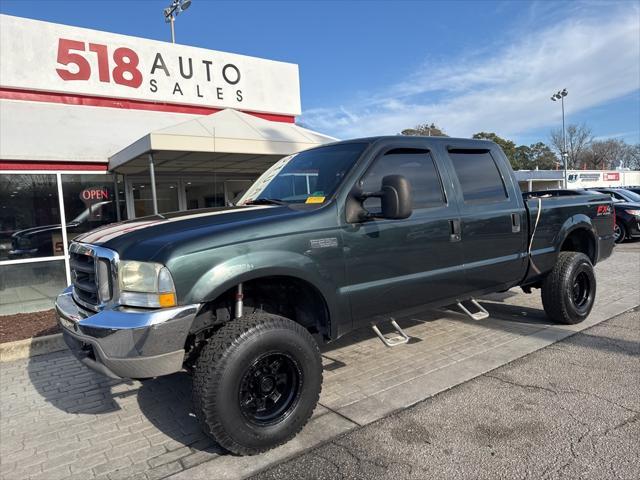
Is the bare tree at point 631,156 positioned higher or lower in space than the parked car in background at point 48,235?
higher

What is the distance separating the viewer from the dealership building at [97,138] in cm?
845

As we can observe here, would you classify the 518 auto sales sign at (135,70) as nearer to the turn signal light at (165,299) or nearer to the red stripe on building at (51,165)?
the red stripe on building at (51,165)

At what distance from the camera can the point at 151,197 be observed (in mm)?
11305

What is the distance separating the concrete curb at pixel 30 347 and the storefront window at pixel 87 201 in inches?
164

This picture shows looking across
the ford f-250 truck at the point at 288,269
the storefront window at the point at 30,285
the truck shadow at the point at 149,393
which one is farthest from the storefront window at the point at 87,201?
the ford f-250 truck at the point at 288,269

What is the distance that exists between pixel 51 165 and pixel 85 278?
6819 mm

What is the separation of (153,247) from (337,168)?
158cm

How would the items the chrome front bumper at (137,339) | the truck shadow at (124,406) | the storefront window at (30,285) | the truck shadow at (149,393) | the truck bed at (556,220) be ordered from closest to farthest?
the chrome front bumper at (137,339) < the truck shadow at (124,406) < the truck shadow at (149,393) < the truck bed at (556,220) < the storefront window at (30,285)

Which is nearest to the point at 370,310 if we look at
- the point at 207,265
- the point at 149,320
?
the point at 207,265

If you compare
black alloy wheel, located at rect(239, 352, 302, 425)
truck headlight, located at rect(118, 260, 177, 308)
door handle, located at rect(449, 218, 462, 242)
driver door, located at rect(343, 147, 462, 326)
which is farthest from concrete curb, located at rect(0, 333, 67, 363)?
door handle, located at rect(449, 218, 462, 242)

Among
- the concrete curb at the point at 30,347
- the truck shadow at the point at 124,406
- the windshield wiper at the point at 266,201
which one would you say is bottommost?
the truck shadow at the point at 124,406

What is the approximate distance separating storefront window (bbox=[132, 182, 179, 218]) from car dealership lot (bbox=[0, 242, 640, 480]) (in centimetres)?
601

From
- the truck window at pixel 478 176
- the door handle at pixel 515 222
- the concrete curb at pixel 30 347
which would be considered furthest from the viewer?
the concrete curb at pixel 30 347

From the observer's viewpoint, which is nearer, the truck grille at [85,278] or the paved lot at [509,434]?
the paved lot at [509,434]
